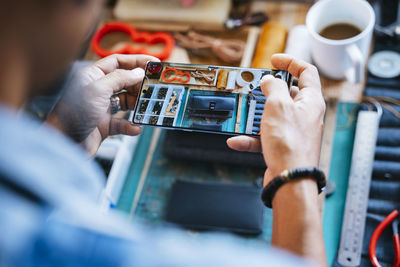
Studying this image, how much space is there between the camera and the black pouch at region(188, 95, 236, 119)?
0.43 m

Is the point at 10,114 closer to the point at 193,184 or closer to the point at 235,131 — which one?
the point at 235,131

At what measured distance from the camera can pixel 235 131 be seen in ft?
1.39

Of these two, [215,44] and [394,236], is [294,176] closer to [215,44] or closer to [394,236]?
[394,236]

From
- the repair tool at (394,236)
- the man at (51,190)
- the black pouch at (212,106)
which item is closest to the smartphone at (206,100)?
the black pouch at (212,106)

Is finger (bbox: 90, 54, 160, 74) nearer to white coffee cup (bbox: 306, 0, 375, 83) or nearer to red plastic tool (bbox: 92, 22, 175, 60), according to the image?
red plastic tool (bbox: 92, 22, 175, 60)

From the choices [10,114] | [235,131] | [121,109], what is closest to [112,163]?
[121,109]

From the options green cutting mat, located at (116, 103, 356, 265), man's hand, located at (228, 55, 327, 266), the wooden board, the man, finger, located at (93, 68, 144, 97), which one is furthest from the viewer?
the wooden board

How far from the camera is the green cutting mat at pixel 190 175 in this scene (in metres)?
0.58

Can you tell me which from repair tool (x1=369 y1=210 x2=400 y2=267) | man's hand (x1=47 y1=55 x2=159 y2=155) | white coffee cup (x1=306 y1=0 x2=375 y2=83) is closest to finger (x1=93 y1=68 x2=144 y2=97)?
man's hand (x1=47 y1=55 x2=159 y2=155)

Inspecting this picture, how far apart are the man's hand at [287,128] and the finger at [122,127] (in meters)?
0.14

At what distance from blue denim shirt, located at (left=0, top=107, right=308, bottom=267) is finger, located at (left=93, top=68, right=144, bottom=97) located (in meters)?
0.19

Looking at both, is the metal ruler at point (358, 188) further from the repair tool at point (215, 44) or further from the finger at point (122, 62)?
the finger at point (122, 62)

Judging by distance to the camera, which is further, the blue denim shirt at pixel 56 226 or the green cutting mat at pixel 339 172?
the green cutting mat at pixel 339 172

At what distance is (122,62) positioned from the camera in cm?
49
